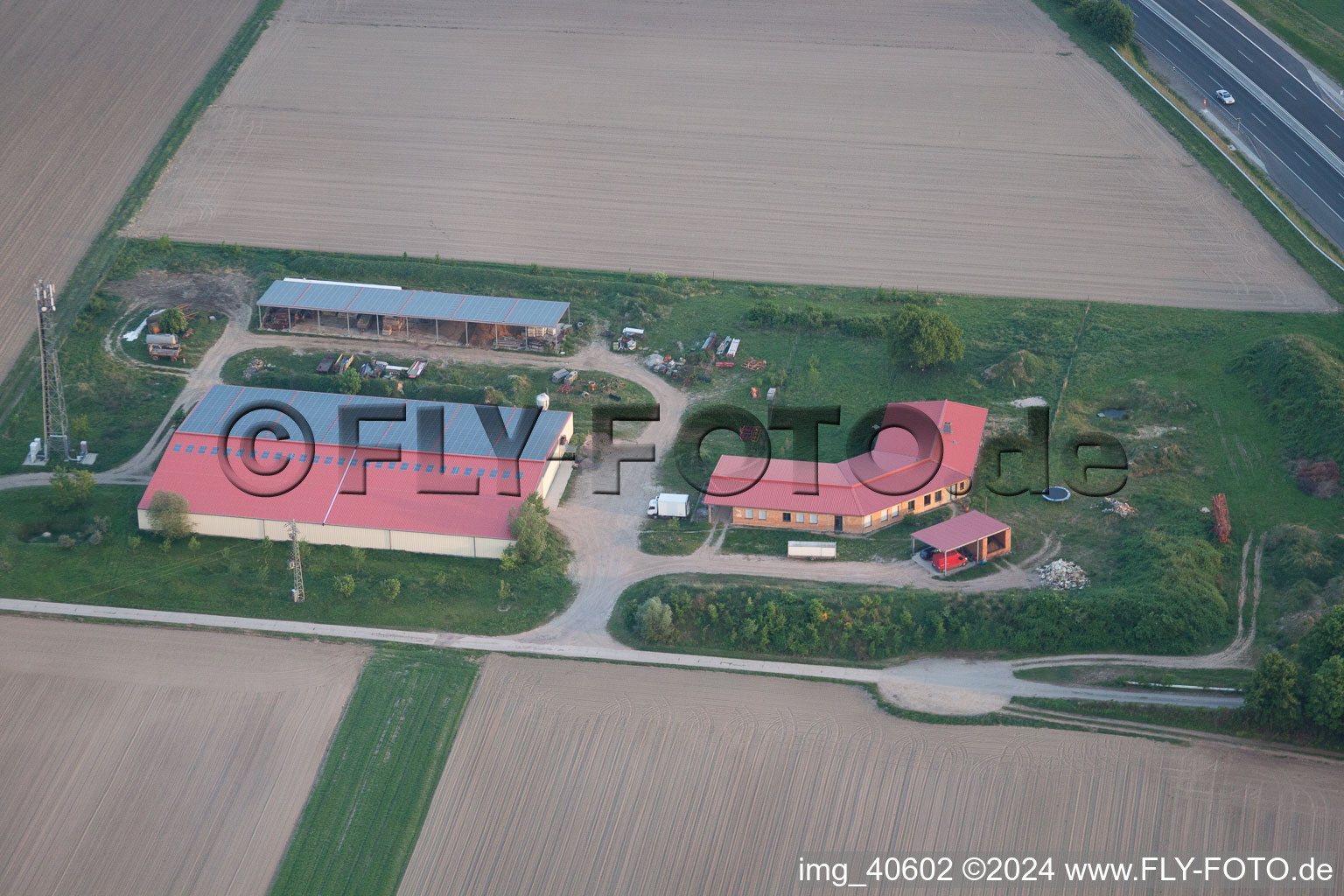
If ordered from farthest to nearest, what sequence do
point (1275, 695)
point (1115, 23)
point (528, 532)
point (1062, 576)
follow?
1. point (1115, 23)
2. point (528, 532)
3. point (1062, 576)
4. point (1275, 695)

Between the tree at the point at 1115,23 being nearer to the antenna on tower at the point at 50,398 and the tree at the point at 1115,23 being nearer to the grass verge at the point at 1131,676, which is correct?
the grass verge at the point at 1131,676

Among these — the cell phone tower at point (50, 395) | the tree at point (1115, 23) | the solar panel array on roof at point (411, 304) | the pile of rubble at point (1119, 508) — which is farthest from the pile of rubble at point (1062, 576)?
the tree at point (1115, 23)

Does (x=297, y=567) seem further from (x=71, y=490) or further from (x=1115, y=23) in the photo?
(x=1115, y=23)

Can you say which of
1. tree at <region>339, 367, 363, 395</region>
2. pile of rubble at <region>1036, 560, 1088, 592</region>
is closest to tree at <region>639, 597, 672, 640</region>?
pile of rubble at <region>1036, 560, 1088, 592</region>

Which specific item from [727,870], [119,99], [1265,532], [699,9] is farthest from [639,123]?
[727,870]

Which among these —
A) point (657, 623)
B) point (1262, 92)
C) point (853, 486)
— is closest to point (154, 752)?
point (657, 623)
